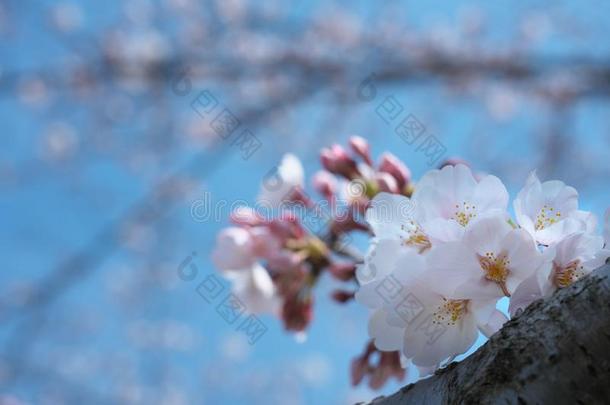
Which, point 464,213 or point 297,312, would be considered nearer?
point 464,213

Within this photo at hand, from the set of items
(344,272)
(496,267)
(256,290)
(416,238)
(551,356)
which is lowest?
(551,356)

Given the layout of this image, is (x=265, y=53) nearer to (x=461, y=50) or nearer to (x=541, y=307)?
(x=461, y=50)

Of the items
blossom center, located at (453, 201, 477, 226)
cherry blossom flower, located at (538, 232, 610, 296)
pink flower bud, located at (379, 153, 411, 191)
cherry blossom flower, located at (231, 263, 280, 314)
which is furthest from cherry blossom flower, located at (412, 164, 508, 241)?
cherry blossom flower, located at (231, 263, 280, 314)

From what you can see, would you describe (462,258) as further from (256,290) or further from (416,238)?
(256,290)

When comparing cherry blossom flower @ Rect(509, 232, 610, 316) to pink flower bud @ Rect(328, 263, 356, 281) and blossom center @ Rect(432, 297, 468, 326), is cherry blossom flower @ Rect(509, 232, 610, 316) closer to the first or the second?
blossom center @ Rect(432, 297, 468, 326)

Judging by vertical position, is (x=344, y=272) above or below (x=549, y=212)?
above

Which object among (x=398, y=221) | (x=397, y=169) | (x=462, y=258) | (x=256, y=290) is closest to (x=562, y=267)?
(x=462, y=258)
